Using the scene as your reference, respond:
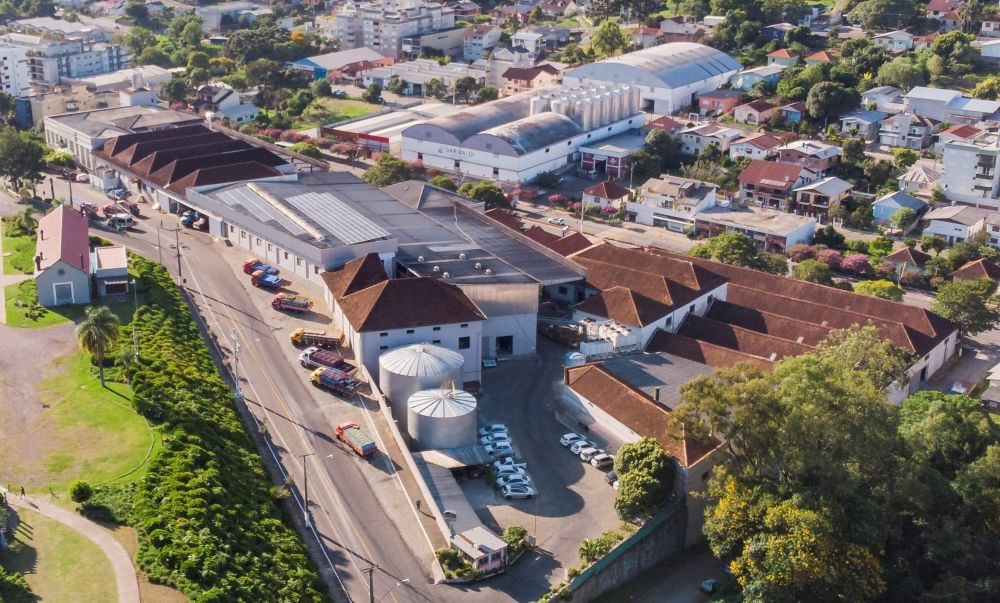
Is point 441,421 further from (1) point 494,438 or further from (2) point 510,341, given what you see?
(2) point 510,341

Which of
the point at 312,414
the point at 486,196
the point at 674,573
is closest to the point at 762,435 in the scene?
the point at 674,573

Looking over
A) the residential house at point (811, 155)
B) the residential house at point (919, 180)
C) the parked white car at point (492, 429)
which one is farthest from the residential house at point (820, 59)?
the parked white car at point (492, 429)

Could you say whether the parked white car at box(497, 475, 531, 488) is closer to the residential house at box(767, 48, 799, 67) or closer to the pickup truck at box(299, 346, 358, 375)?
the pickup truck at box(299, 346, 358, 375)

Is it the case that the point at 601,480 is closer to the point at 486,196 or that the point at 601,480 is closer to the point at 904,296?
the point at 904,296

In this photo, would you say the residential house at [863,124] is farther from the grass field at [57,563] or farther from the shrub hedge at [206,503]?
the grass field at [57,563]

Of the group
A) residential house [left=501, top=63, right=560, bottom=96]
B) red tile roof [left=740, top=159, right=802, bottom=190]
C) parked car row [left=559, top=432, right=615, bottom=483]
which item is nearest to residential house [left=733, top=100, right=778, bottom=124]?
red tile roof [left=740, top=159, right=802, bottom=190]

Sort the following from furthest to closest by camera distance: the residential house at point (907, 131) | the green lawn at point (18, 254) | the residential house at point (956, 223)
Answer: the residential house at point (907, 131)
the residential house at point (956, 223)
the green lawn at point (18, 254)
